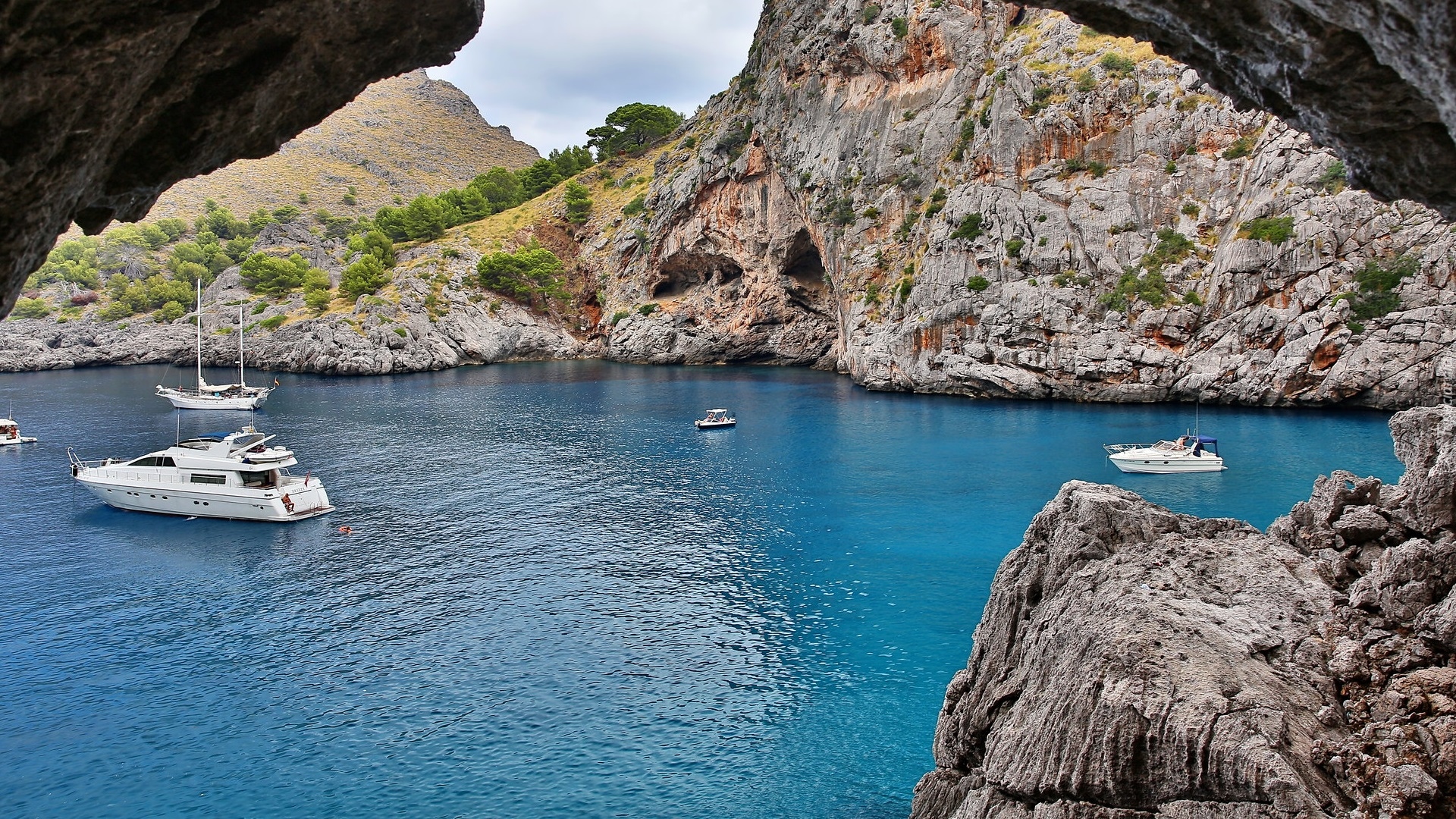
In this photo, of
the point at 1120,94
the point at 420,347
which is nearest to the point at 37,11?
the point at 1120,94

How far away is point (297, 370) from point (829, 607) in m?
106

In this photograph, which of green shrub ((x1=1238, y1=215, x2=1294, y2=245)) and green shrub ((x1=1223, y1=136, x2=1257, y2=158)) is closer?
green shrub ((x1=1238, y1=215, x2=1294, y2=245))

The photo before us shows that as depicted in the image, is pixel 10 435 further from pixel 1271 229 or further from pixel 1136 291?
pixel 1271 229

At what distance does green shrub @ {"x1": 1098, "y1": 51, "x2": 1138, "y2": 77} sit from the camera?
76625 millimetres

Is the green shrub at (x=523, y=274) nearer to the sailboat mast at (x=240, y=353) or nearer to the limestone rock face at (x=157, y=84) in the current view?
the sailboat mast at (x=240, y=353)

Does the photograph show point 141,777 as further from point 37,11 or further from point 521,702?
point 37,11

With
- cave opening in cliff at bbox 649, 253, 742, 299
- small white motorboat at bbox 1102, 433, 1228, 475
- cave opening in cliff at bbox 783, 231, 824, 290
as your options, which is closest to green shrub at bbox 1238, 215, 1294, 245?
small white motorboat at bbox 1102, 433, 1228, 475

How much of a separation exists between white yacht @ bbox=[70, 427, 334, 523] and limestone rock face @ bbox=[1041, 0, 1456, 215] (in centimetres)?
4376

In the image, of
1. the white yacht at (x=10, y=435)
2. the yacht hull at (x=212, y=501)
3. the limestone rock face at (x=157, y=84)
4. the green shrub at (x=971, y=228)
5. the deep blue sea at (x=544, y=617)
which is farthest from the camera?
the green shrub at (x=971, y=228)

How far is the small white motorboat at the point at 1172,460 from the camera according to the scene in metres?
48.7

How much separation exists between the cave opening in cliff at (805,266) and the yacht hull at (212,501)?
280 feet

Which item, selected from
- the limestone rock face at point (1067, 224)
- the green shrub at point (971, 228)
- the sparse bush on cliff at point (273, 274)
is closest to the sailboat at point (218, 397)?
the sparse bush on cliff at point (273, 274)

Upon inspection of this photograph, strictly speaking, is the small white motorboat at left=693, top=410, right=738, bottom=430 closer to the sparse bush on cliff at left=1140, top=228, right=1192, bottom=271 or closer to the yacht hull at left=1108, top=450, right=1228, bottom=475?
the yacht hull at left=1108, top=450, right=1228, bottom=475

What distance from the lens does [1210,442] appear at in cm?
5162
